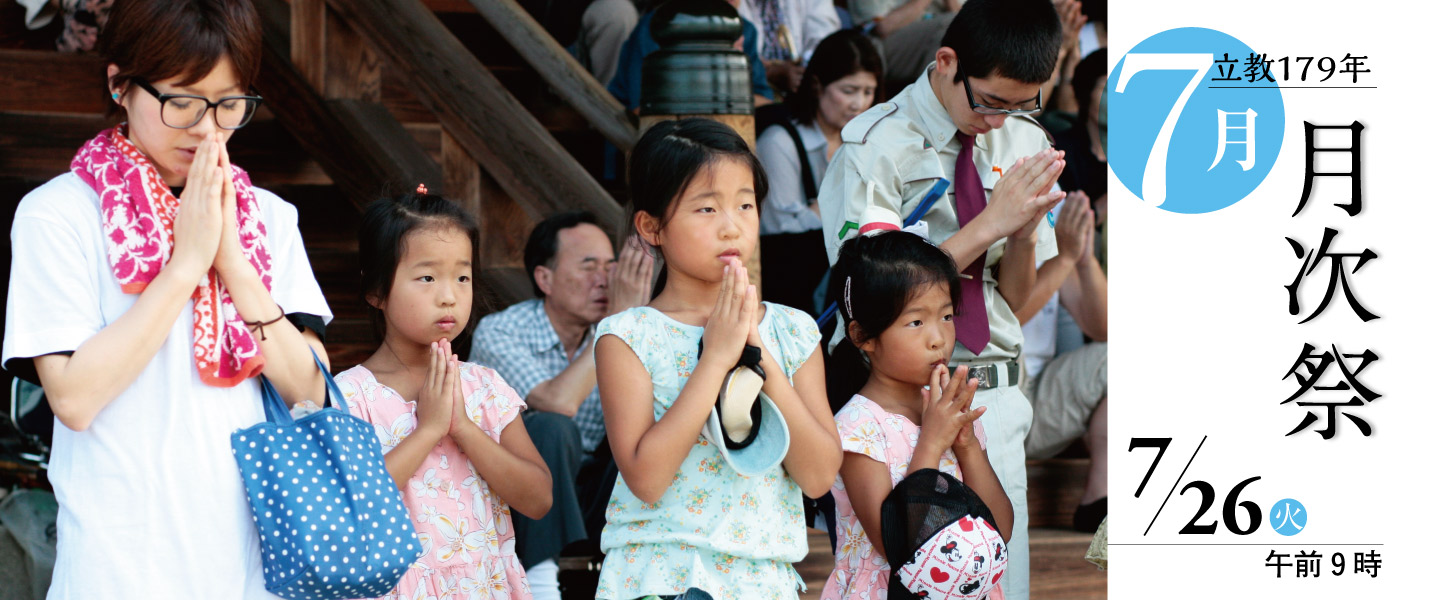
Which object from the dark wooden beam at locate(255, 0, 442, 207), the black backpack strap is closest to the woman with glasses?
the dark wooden beam at locate(255, 0, 442, 207)

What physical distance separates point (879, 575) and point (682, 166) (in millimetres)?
876

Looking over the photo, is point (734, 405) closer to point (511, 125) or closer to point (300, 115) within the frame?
point (511, 125)

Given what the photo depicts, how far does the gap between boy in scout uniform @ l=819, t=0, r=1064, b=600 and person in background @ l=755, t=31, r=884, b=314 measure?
175 centimetres

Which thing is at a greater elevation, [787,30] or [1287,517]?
[787,30]

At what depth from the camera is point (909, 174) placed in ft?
8.91

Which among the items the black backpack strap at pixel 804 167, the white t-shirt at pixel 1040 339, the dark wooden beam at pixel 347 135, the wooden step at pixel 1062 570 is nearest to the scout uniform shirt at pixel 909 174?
the wooden step at pixel 1062 570

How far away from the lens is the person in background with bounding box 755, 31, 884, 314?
4605mm

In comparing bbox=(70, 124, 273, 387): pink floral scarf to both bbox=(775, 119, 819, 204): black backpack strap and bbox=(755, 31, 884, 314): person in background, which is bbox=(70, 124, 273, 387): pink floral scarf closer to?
bbox=(755, 31, 884, 314): person in background

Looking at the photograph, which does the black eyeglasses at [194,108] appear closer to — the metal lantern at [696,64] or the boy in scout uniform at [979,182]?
the boy in scout uniform at [979,182]

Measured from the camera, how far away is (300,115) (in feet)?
14.2

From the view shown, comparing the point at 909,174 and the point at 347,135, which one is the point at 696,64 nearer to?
the point at 909,174

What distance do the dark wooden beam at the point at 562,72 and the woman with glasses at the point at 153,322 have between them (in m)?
1.90

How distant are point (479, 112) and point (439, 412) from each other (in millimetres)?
1803

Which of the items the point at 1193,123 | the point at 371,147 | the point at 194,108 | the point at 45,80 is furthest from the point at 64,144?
the point at 1193,123
